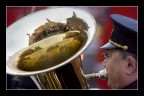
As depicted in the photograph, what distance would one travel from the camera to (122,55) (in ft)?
10.3

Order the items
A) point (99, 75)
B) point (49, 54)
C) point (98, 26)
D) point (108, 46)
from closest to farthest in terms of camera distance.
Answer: point (49, 54), point (108, 46), point (99, 75), point (98, 26)

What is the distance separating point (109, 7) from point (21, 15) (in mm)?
879

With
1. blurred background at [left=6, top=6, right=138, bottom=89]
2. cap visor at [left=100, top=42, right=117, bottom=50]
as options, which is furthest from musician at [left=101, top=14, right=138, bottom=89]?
blurred background at [left=6, top=6, right=138, bottom=89]

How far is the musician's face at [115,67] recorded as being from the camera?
10.4 feet

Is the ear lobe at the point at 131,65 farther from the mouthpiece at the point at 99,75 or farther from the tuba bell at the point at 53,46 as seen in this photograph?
the tuba bell at the point at 53,46

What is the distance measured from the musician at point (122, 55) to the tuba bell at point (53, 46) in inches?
9.8

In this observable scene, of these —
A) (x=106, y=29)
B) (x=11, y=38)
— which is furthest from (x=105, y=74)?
(x=11, y=38)

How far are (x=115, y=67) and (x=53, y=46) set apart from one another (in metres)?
0.59

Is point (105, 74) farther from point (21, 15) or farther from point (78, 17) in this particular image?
point (21, 15)

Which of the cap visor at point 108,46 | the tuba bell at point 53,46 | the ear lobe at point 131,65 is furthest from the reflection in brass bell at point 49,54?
the ear lobe at point 131,65

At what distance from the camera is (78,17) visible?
10.2 ft

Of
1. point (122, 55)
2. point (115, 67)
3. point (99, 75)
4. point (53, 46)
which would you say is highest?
point (53, 46)

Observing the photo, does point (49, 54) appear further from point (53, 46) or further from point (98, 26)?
point (98, 26)

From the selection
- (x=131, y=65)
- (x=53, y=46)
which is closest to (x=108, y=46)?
(x=131, y=65)
